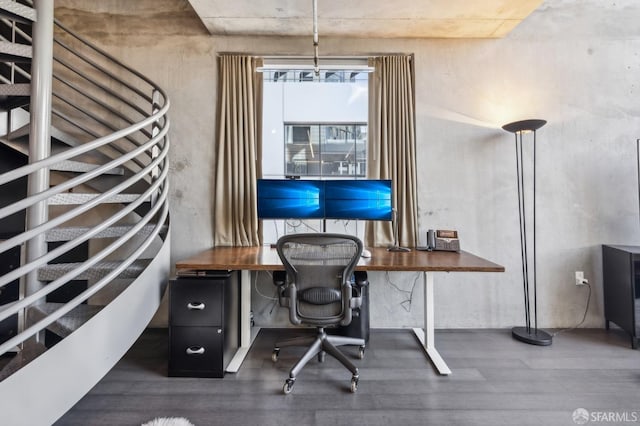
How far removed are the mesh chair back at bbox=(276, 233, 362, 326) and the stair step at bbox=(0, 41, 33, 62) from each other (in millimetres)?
1780

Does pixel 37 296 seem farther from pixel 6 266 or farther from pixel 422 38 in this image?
pixel 422 38

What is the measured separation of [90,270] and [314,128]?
2.47 meters

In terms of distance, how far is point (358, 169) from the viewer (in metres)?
3.04

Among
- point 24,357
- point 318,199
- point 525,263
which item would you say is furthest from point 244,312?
point 525,263

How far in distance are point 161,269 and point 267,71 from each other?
2082 millimetres

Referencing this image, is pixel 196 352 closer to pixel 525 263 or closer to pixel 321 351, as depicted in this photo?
pixel 321 351

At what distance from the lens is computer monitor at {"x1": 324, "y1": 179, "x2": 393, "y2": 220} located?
8.02 feet

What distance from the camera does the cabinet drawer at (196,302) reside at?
196 cm

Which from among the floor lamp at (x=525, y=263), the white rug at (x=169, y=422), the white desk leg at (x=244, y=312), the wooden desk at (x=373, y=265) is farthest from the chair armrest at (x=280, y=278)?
the floor lamp at (x=525, y=263)

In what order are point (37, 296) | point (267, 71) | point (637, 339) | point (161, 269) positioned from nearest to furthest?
1. point (37, 296)
2. point (161, 269)
3. point (637, 339)
4. point (267, 71)

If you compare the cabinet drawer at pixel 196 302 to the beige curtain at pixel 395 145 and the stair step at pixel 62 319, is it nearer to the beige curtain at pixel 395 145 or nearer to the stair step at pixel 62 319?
the stair step at pixel 62 319

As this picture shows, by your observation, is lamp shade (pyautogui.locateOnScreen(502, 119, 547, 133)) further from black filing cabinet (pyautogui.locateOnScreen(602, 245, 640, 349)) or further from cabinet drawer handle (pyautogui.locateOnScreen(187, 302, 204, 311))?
cabinet drawer handle (pyautogui.locateOnScreen(187, 302, 204, 311))

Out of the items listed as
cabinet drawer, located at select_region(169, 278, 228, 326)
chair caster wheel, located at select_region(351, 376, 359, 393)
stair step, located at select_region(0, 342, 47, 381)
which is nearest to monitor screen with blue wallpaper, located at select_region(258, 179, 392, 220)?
cabinet drawer, located at select_region(169, 278, 228, 326)

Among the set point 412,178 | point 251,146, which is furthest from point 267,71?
point 412,178
